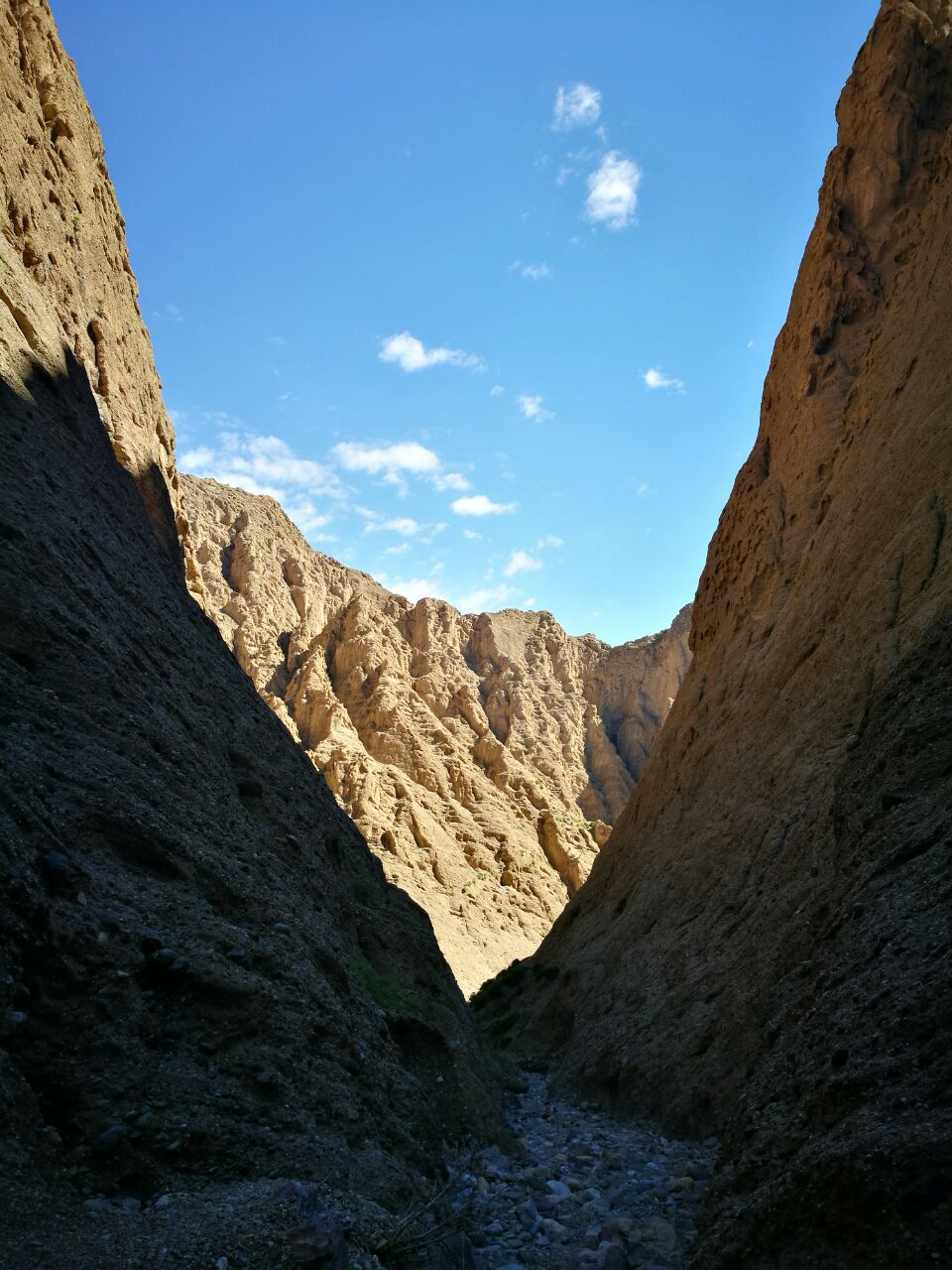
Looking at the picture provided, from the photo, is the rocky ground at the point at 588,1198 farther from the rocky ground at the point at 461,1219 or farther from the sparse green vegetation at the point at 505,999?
the sparse green vegetation at the point at 505,999

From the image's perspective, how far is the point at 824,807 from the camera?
36.5ft

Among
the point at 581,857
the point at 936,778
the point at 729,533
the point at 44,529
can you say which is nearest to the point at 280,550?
the point at 581,857

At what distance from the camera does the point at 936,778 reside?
693 cm

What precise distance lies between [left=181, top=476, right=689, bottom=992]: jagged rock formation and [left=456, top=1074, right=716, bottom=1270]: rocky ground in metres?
26.4

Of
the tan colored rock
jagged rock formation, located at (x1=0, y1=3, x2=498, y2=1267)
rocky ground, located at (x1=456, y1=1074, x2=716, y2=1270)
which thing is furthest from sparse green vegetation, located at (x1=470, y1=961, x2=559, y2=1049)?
the tan colored rock

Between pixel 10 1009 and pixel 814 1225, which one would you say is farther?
pixel 10 1009

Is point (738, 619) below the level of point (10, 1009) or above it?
above

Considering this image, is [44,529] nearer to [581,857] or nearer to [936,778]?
[936,778]

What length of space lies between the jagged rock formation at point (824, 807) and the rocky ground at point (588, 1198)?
86 cm

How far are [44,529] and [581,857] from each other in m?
50.4

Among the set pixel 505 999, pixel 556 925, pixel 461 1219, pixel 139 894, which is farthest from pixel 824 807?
pixel 556 925

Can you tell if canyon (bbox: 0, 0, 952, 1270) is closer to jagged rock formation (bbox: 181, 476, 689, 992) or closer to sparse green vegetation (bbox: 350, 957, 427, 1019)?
sparse green vegetation (bbox: 350, 957, 427, 1019)

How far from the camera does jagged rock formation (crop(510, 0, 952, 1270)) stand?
4738mm

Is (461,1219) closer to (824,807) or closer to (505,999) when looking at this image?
(824,807)
